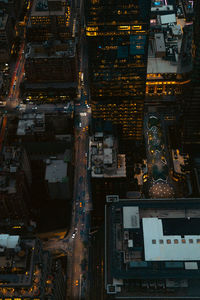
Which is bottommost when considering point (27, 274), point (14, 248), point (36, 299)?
point (36, 299)

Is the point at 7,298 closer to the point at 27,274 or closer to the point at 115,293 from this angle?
the point at 27,274

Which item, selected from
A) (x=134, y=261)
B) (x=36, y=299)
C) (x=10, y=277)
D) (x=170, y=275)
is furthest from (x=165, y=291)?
(x=10, y=277)

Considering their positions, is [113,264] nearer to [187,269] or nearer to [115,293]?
[115,293]

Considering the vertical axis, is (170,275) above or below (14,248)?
below

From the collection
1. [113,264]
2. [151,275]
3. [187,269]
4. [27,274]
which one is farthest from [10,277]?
[187,269]

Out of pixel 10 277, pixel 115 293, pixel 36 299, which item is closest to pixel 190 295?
pixel 115 293

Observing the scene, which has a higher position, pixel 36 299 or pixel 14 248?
pixel 14 248

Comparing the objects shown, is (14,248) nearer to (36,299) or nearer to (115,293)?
(36,299)

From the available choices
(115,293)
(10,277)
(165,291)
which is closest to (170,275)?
(165,291)
